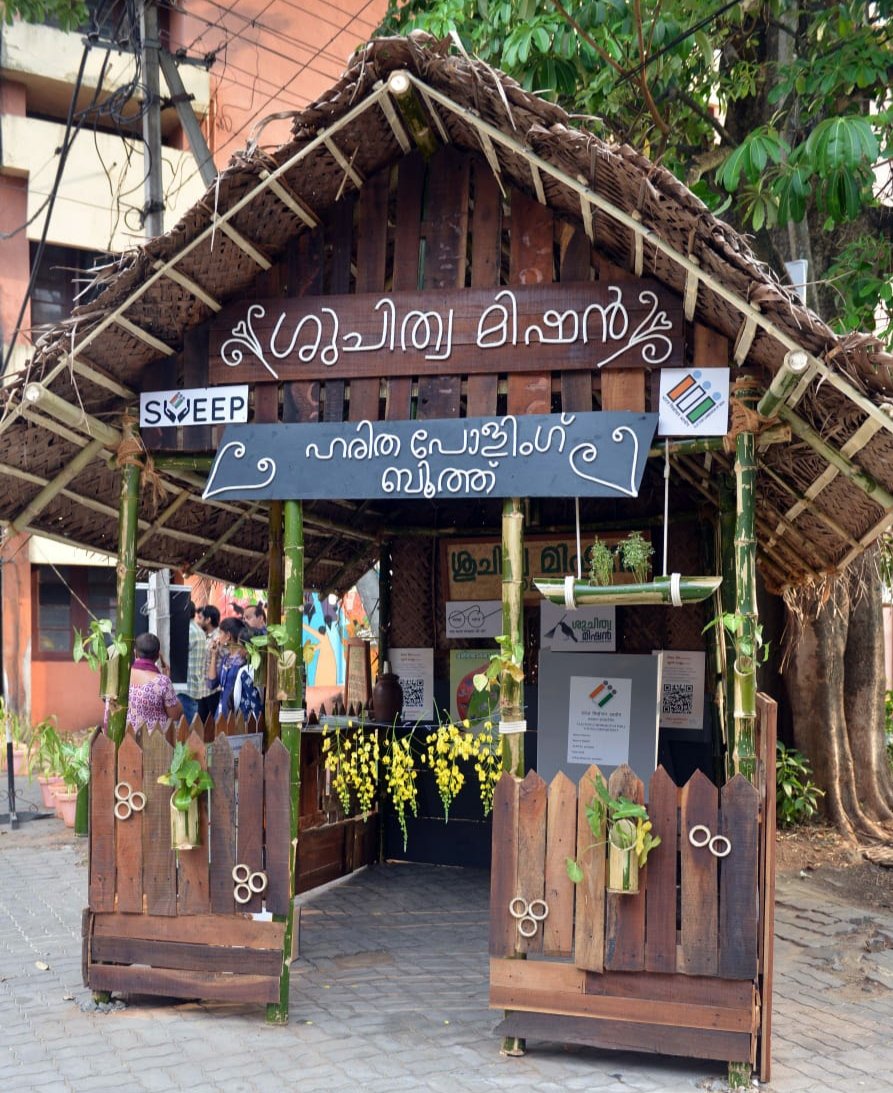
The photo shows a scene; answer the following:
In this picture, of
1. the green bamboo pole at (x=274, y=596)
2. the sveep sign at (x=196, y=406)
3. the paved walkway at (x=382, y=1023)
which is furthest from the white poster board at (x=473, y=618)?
the sveep sign at (x=196, y=406)

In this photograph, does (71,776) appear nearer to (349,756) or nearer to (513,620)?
(349,756)

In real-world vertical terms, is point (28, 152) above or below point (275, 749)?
above

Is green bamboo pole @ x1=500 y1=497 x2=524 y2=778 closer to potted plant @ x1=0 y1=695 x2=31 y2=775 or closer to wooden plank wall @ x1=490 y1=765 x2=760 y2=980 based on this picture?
wooden plank wall @ x1=490 y1=765 x2=760 y2=980

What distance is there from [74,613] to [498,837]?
12418 mm

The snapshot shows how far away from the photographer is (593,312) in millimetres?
4934

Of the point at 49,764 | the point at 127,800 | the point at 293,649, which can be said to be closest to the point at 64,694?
the point at 49,764

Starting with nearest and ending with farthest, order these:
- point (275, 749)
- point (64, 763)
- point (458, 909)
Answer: point (275, 749) → point (458, 909) → point (64, 763)

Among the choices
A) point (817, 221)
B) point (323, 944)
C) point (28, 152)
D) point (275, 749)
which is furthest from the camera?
point (28, 152)

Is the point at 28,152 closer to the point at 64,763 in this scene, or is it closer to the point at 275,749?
the point at 64,763

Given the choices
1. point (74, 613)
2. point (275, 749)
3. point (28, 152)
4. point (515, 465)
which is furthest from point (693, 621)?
point (28, 152)

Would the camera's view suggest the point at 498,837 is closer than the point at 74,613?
Yes

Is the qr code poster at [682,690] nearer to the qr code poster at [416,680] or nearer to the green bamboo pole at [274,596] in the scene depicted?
the qr code poster at [416,680]

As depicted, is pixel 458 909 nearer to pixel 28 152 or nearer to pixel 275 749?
pixel 275 749

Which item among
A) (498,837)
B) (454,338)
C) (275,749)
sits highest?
(454,338)
